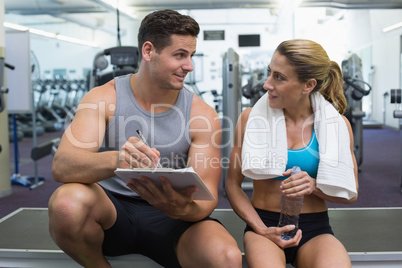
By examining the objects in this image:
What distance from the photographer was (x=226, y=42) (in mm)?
9344

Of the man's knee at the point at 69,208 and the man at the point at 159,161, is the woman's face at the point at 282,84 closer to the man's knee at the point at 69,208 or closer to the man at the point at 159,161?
the man at the point at 159,161

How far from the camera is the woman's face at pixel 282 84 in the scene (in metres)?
1.50

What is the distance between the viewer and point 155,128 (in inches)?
65.0

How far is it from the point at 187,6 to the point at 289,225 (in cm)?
612

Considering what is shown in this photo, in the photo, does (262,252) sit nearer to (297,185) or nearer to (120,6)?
(297,185)

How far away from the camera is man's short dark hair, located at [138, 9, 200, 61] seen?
5.16 ft

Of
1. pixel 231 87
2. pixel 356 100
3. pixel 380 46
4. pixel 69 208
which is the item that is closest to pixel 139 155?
pixel 69 208

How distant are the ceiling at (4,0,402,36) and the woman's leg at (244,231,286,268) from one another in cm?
546

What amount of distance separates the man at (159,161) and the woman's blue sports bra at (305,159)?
10.4 inches

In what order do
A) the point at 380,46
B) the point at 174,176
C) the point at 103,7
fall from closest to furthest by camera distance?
1. the point at 174,176
2. the point at 103,7
3. the point at 380,46

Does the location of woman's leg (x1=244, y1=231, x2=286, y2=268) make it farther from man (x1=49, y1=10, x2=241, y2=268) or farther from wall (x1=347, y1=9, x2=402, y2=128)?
wall (x1=347, y1=9, x2=402, y2=128)

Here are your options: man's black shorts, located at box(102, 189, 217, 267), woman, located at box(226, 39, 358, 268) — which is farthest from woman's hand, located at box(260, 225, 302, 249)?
man's black shorts, located at box(102, 189, 217, 267)

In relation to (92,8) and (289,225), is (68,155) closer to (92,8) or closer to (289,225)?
(289,225)

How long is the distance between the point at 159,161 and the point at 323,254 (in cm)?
60
